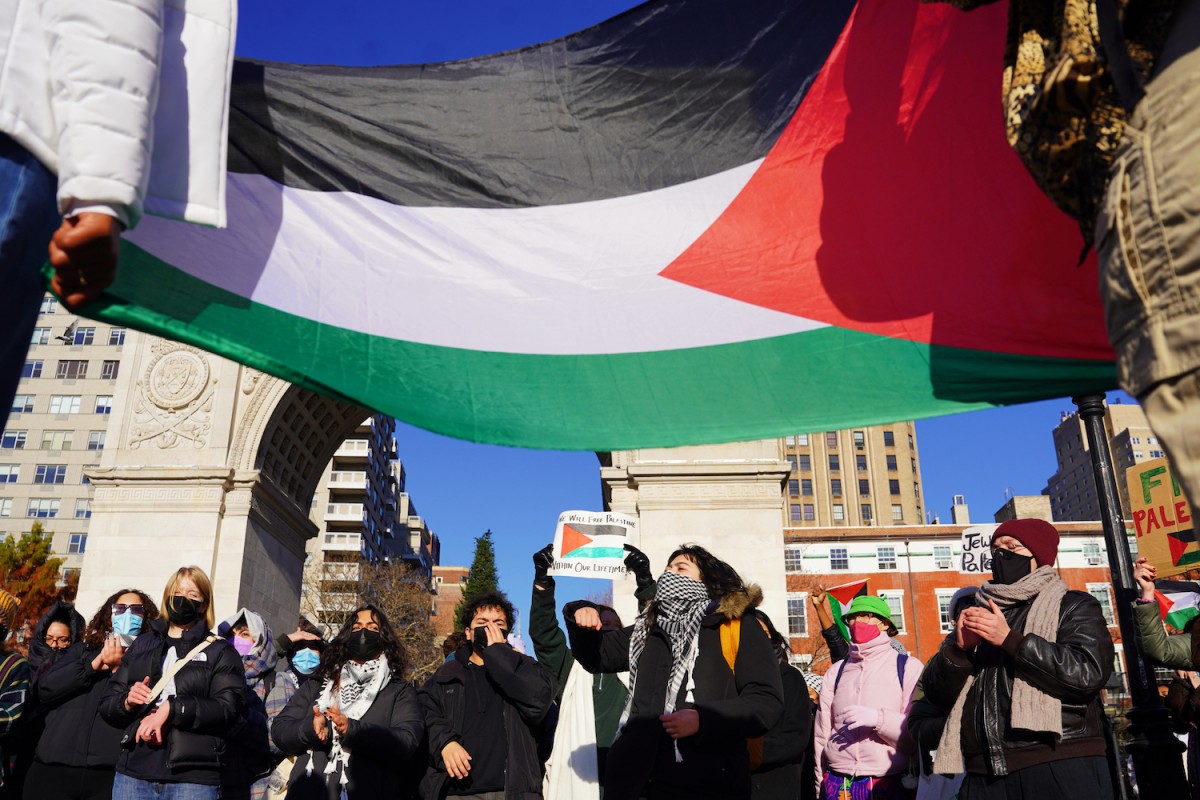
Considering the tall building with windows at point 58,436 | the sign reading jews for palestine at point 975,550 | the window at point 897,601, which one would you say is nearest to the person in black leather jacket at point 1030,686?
the sign reading jews for palestine at point 975,550

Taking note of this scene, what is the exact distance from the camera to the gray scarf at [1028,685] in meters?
3.90

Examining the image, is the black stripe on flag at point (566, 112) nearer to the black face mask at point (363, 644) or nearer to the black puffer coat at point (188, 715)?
the black puffer coat at point (188, 715)

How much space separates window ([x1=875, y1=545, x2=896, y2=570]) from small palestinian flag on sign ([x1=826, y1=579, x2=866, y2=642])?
55.5 meters

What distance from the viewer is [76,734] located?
576 centimetres

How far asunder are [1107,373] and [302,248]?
278 cm

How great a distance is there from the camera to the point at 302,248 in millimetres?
3469

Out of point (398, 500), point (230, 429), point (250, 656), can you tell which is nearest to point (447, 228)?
point (250, 656)

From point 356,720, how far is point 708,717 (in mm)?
2507

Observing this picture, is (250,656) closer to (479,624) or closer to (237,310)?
(479,624)

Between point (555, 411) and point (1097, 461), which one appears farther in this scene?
point (1097, 461)

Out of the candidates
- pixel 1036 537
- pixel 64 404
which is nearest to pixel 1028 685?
pixel 1036 537

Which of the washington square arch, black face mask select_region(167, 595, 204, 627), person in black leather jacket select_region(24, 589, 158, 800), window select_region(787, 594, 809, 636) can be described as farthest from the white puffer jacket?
window select_region(787, 594, 809, 636)

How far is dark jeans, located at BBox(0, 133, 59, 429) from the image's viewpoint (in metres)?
2.05

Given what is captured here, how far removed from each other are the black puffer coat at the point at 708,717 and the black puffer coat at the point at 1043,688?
2.82ft
